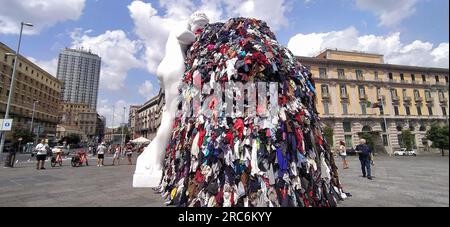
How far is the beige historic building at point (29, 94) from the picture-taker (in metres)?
44.7

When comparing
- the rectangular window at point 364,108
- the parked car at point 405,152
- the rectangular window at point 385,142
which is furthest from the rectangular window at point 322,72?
the parked car at point 405,152

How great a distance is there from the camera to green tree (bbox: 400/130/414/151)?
128 feet

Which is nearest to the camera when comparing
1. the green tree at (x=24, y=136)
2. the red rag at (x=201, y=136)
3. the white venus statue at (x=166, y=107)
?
the red rag at (x=201, y=136)

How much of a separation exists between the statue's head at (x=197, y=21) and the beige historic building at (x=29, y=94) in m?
44.3

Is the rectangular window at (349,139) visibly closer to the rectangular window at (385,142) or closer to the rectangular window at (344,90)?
the rectangular window at (385,142)

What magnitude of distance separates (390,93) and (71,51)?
320ft

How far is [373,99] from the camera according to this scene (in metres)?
44.9

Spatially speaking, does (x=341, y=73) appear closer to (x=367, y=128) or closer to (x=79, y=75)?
(x=367, y=128)

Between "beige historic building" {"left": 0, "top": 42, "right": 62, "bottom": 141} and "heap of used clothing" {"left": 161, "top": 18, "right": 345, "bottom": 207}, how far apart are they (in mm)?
45429

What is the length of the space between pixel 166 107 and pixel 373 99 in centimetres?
4879
